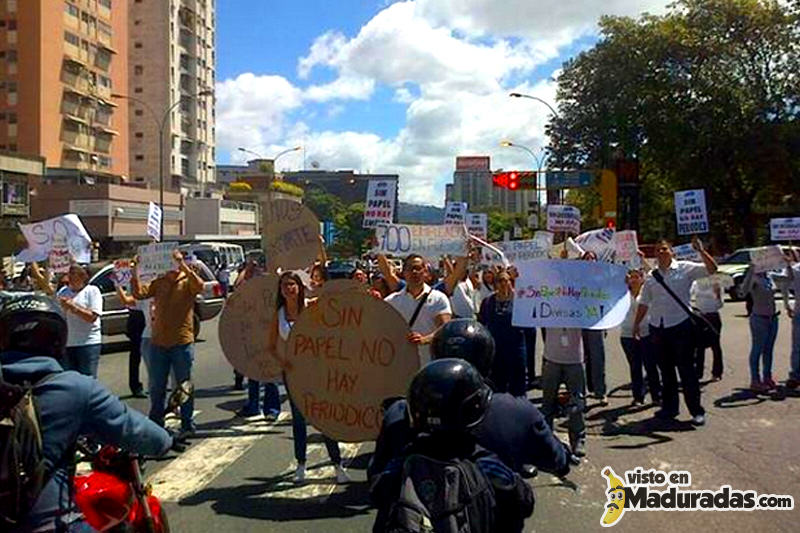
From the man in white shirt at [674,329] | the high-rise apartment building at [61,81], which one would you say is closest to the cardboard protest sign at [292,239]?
the man in white shirt at [674,329]

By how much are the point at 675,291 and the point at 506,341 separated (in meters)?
1.83

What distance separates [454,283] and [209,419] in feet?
10.9

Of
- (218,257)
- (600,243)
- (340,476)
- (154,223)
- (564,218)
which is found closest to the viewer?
(340,476)

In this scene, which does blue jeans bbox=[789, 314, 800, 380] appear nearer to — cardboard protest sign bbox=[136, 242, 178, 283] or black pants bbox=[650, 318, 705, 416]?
black pants bbox=[650, 318, 705, 416]

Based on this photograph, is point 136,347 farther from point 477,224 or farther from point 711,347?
point 477,224

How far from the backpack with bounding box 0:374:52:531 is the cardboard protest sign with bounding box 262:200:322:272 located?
22.2 feet

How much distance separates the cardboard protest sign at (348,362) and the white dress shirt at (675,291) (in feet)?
13.2

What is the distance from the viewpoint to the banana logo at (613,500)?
5899 mm

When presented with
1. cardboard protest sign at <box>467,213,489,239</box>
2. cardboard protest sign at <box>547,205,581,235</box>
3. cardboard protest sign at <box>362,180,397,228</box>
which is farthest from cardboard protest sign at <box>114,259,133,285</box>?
cardboard protest sign at <box>547,205,581,235</box>

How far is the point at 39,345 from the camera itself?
3.25 metres

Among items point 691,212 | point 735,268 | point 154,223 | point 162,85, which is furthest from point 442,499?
point 162,85

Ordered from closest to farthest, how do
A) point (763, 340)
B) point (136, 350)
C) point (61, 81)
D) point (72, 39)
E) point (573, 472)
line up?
1. point (573, 472)
2. point (763, 340)
3. point (136, 350)
4. point (61, 81)
5. point (72, 39)

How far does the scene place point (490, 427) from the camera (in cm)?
306

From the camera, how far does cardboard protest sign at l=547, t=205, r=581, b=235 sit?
50.3ft
